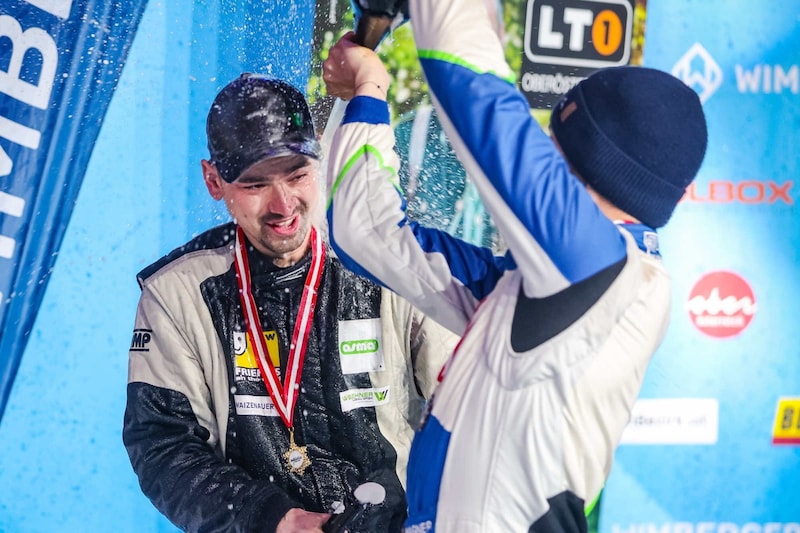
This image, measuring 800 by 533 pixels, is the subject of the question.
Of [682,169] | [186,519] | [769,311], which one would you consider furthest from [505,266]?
[769,311]

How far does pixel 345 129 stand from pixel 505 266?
0.92ft

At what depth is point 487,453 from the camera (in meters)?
1.01

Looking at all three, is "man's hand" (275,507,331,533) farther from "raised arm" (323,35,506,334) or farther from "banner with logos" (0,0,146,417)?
"banner with logos" (0,0,146,417)

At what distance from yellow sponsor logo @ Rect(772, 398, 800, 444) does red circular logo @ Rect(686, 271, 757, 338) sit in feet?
1.00

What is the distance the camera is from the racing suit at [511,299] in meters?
0.91

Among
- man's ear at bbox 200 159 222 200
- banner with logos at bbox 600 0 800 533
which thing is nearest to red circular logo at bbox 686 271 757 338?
banner with logos at bbox 600 0 800 533

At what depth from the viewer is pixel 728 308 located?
8.89 feet

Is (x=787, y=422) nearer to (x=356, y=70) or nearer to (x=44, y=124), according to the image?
(x=356, y=70)

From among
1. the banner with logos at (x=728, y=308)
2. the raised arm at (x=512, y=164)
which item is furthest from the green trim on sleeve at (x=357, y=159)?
the banner with logos at (x=728, y=308)

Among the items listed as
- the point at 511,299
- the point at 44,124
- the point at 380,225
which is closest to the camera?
the point at 511,299

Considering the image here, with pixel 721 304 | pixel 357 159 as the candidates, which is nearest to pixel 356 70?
pixel 357 159

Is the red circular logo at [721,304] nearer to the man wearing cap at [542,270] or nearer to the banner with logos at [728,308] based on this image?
the banner with logos at [728,308]

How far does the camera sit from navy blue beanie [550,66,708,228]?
962 mm

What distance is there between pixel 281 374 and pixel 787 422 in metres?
1.91
